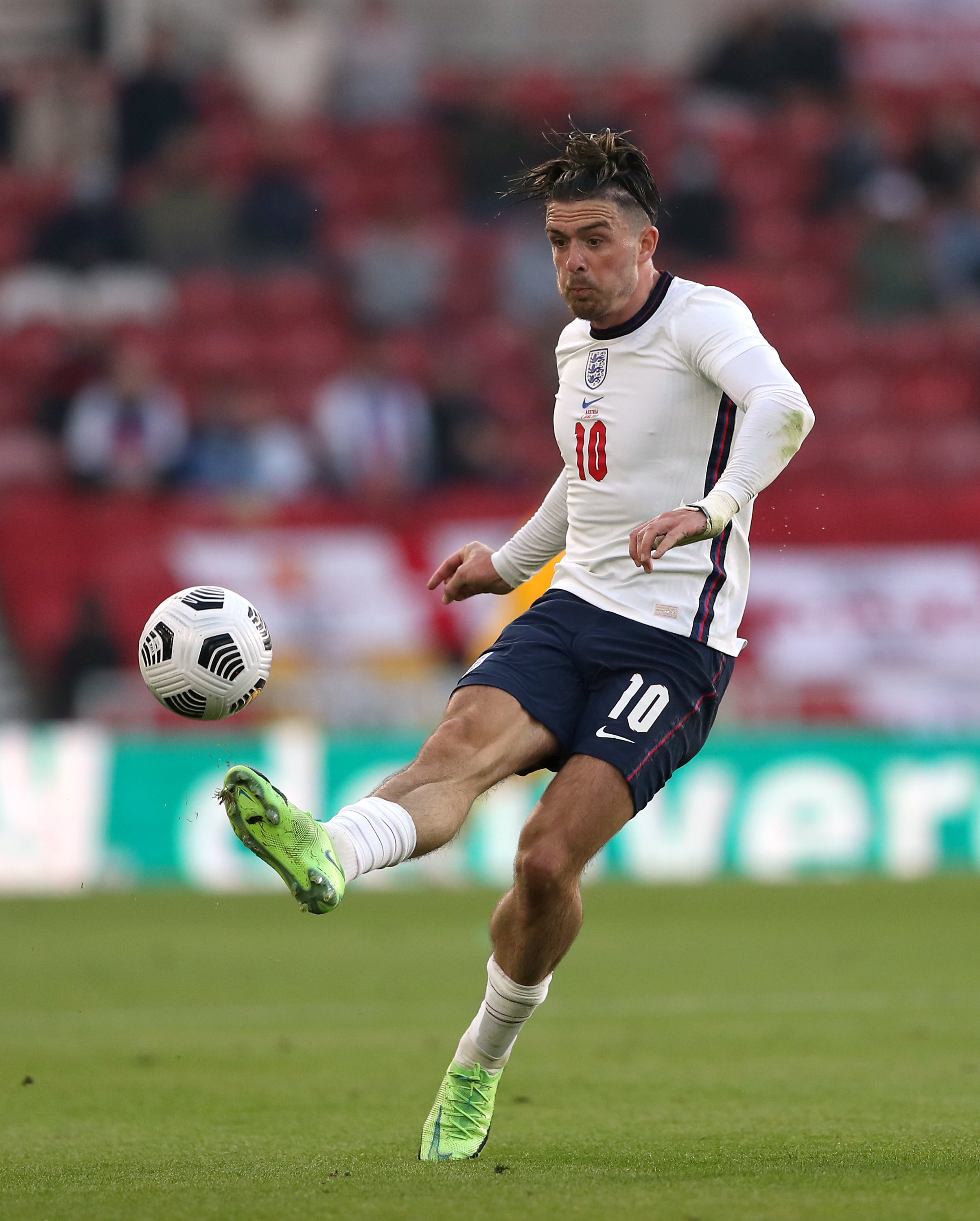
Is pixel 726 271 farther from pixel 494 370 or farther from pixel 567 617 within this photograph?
pixel 567 617

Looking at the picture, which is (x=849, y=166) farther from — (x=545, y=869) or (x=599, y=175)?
(x=545, y=869)

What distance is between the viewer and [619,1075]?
287 inches

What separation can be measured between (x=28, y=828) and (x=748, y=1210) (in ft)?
35.6

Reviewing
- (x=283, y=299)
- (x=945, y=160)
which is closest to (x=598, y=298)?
(x=283, y=299)

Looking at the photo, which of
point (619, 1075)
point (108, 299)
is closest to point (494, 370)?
point (108, 299)

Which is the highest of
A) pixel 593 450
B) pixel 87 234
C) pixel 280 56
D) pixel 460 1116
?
pixel 280 56

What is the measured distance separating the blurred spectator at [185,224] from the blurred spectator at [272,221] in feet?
0.59

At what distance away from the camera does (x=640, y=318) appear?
224 inches

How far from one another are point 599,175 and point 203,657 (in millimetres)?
1680

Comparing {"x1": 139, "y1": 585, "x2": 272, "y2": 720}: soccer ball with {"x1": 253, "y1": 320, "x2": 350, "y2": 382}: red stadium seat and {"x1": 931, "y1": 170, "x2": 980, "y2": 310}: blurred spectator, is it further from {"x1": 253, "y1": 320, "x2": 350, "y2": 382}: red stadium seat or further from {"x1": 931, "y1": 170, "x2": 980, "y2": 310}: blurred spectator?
{"x1": 931, "y1": 170, "x2": 980, "y2": 310}: blurred spectator

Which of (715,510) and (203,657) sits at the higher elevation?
(715,510)

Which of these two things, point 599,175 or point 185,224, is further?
point 185,224

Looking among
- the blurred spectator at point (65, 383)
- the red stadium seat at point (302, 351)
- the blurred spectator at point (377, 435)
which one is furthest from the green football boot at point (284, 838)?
the red stadium seat at point (302, 351)

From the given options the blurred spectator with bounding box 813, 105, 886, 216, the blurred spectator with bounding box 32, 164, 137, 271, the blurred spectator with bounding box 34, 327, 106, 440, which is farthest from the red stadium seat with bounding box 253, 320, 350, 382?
the blurred spectator with bounding box 813, 105, 886, 216
